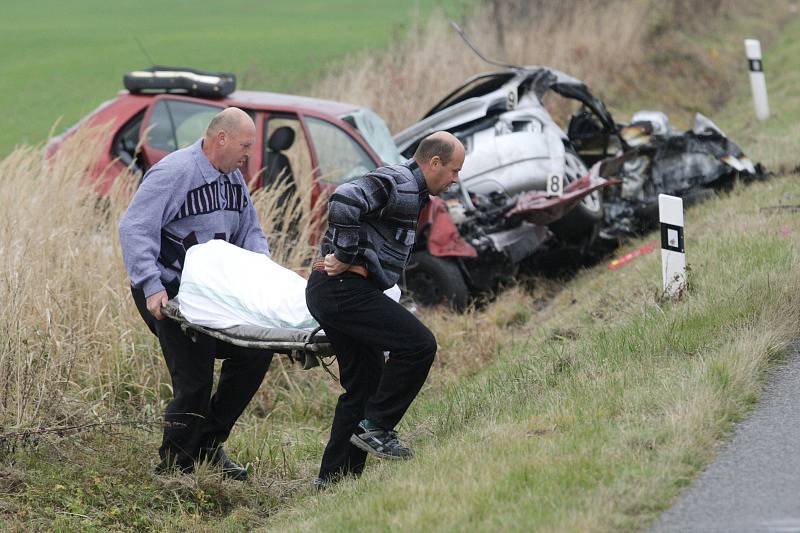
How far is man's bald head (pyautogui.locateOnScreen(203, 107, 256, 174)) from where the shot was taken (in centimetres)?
581

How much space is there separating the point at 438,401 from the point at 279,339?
75.1 inches

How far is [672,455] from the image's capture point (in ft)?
15.5

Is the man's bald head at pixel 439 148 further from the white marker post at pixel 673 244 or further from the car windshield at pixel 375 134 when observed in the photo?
the car windshield at pixel 375 134

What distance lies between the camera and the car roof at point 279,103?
1062 cm

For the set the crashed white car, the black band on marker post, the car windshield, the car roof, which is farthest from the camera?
the crashed white car

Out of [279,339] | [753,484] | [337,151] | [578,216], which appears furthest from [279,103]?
[753,484]

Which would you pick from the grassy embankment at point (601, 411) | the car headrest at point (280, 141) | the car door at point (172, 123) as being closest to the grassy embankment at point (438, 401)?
the grassy embankment at point (601, 411)

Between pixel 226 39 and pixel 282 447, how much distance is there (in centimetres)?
2286

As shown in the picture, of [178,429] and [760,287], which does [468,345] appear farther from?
[178,429]

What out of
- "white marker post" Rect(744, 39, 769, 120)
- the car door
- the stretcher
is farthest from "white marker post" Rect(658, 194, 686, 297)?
"white marker post" Rect(744, 39, 769, 120)

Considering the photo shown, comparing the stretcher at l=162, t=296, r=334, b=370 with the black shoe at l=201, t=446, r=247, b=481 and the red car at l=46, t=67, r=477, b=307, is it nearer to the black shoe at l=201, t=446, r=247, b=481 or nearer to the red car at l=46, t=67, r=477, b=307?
the black shoe at l=201, t=446, r=247, b=481

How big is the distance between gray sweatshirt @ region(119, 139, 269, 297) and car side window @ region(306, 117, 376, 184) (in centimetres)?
417

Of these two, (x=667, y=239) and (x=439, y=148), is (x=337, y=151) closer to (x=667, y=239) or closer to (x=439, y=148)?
(x=667, y=239)

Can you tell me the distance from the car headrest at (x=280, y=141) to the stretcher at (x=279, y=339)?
442cm
